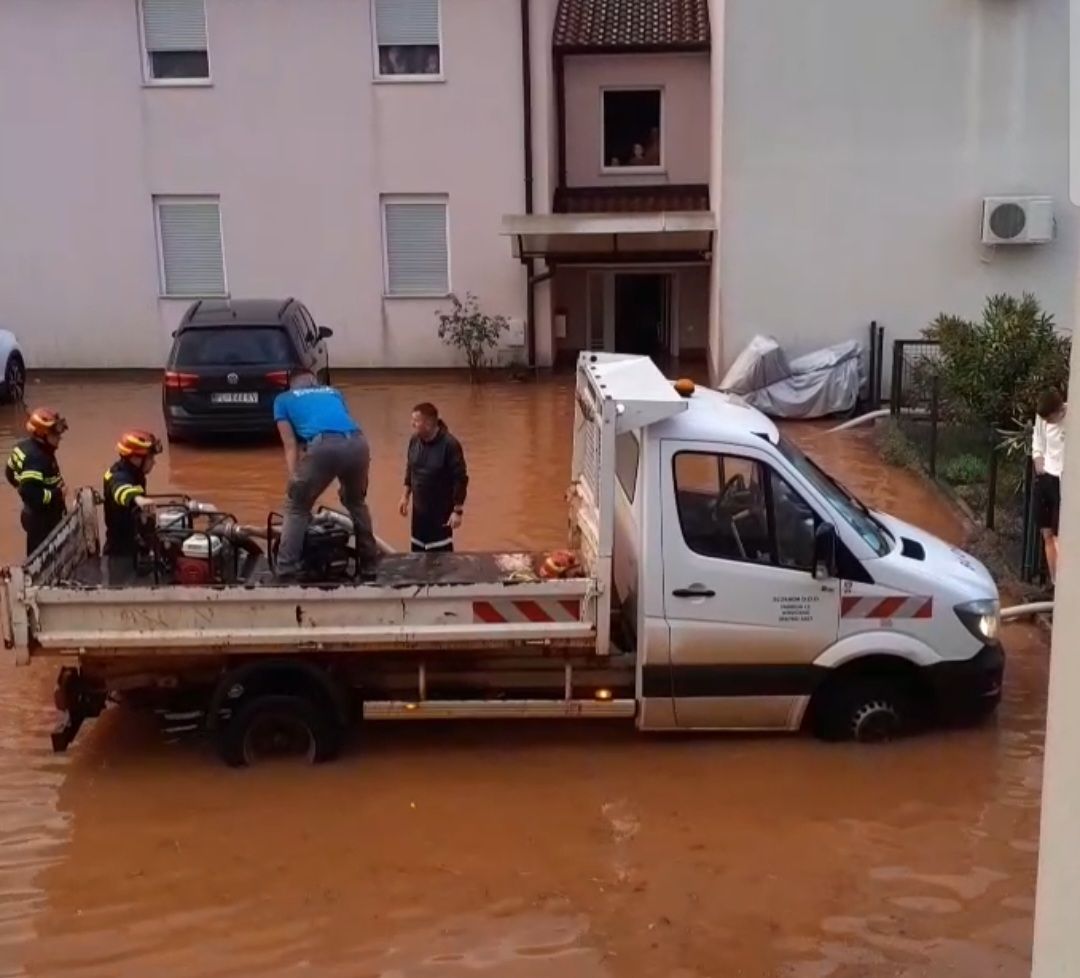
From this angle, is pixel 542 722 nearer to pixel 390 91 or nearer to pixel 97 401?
pixel 97 401

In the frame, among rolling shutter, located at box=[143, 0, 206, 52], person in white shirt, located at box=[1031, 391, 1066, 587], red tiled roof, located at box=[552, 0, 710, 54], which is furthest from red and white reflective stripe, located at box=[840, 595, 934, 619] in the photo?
rolling shutter, located at box=[143, 0, 206, 52]

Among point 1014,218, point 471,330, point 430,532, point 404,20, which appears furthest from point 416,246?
point 430,532

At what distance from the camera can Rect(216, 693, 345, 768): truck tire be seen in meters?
7.07

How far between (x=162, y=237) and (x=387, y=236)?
3718 mm

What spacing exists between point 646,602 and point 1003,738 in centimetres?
226

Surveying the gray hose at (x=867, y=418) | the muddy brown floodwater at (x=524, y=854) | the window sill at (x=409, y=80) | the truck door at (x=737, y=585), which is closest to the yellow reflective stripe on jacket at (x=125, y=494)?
the muddy brown floodwater at (x=524, y=854)

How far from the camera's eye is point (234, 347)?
16.0 meters

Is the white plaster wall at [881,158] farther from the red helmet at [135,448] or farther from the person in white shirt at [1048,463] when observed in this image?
the red helmet at [135,448]

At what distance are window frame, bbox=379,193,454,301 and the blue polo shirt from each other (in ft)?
45.9

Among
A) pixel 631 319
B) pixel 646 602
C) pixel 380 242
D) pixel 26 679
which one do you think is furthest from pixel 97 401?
pixel 646 602

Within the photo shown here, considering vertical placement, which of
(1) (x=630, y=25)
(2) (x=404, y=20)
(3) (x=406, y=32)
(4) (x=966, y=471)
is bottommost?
(4) (x=966, y=471)

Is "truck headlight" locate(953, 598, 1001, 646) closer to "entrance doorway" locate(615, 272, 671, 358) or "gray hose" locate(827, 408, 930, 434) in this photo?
"gray hose" locate(827, 408, 930, 434)

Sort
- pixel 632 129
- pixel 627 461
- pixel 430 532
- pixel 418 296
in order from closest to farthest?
pixel 627 461 → pixel 430 532 → pixel 418 296 → pixel 632 129

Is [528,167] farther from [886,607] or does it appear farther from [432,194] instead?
[886,607]
